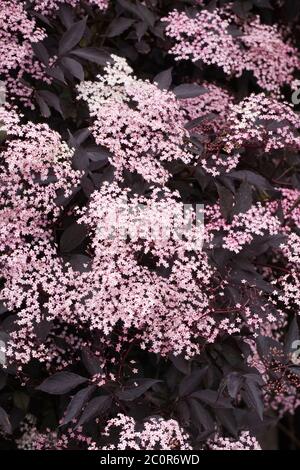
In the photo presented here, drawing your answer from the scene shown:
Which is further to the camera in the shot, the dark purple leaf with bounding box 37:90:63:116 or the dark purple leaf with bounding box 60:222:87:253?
the dark purple leaf with bounding box 37:90:63:116

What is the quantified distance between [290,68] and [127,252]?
177cm

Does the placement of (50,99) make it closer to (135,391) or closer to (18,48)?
(18,48)

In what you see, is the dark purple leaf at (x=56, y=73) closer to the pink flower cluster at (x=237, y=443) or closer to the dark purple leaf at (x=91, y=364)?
the dark purple leaf at (x=91, y=364)

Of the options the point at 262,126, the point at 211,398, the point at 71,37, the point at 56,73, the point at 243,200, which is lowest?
the point at 211,398

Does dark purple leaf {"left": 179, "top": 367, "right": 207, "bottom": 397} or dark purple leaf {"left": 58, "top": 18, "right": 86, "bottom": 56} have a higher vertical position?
dark purple leaf {"left": 58, "top": 18, "right": 86, "bottom": 56}

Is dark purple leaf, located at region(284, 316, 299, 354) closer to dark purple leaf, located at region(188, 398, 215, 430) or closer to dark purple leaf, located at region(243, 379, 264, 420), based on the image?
dark purple leaf, located at region(243, 379, 264, 420)

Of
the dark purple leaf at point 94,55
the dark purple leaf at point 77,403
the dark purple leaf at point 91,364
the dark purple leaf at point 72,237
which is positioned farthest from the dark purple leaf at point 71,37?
the dark purple leaf at point 77,403

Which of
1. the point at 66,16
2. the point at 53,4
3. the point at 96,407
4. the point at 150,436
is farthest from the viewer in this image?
the point at 66,16

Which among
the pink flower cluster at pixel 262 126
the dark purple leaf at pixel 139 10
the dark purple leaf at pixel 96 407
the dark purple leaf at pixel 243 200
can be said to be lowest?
the dark purple leaf at pixel 96 407

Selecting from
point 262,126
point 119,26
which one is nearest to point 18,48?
point 119,26

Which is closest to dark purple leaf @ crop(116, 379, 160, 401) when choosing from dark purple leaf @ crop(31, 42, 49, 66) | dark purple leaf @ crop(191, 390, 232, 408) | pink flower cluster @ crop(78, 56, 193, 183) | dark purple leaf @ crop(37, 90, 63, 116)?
dark purple leaf @ crop(191, 390, 232, 408)

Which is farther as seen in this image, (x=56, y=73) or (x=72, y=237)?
(x=56, y=73)
